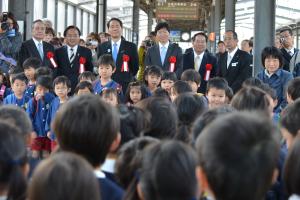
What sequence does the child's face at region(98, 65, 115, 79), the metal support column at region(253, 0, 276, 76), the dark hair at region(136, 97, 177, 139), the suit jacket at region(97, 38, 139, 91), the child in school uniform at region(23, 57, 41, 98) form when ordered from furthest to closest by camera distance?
the metal support column at region(253, 0, 276, 76) < the suit jacket at region(97, 38, 139, 91) < the child's face at region(98, 65, 115, 79) < the child in school uniform at region(23, 57, 41, 98) < the dark hair at region(136, 97, 177, 139)

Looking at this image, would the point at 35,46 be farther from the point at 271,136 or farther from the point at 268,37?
the point at 271,136

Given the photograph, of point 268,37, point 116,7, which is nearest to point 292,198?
point 268,37

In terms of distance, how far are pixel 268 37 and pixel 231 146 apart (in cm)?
736

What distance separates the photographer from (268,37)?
893 cm

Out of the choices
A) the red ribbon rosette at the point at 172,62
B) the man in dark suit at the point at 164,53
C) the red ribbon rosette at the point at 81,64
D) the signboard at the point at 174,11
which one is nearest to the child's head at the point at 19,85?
the red ribbon rosette at the point at 81,64

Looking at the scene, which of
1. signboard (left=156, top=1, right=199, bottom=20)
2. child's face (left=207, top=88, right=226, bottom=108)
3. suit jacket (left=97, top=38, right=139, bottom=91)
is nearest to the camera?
child's face (left=207, top=88, right=226, bottom=108)

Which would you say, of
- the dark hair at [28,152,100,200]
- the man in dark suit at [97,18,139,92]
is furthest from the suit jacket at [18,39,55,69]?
the dark hair at [28,152,100,200]

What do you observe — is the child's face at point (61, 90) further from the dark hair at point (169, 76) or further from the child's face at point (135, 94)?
Result: the dark hair at point (169, 76)

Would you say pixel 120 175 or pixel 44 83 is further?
pixel 44 83

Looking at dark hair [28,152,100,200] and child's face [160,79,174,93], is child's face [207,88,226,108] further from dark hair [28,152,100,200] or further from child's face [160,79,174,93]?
dark hair [28,152,100,200]

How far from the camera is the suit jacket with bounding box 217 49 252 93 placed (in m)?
8.76

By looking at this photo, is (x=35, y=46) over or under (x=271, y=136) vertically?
over

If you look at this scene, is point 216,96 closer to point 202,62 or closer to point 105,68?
point 105,68

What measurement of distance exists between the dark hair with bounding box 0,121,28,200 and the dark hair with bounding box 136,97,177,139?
1.19 m
